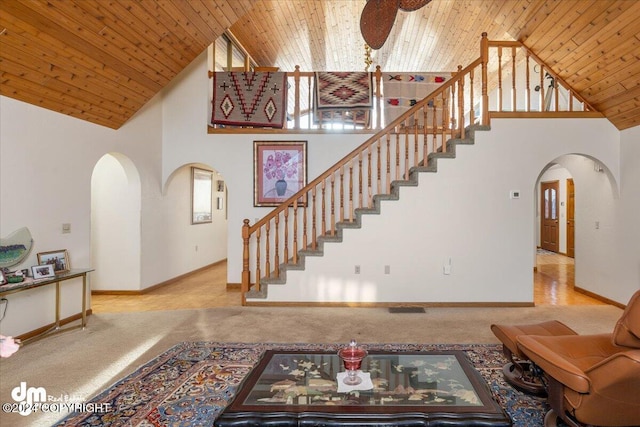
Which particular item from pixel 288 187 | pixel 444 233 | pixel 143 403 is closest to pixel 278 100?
pixel 288 187

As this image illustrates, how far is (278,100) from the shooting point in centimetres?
562

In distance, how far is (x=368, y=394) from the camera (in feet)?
5.98

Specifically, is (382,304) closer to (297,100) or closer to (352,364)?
(352,364)

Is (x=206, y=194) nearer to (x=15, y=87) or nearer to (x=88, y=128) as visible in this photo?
(x=88, y=128)

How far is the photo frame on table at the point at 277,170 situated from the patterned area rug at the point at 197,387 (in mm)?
2754

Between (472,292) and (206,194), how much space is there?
5.46 m

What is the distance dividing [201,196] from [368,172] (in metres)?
4.03

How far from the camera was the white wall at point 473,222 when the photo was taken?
189 inches

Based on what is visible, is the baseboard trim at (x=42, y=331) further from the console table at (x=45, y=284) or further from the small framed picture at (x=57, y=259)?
the small framed picture at (x=57, y=259)

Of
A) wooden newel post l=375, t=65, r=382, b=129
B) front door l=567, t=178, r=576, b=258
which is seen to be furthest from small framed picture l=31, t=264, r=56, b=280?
front door l=567, t=178, r=576, b=258

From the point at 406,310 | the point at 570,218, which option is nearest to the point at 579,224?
the point at 406,310

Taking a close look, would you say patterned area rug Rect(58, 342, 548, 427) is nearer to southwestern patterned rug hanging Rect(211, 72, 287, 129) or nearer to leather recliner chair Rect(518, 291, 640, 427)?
leather recliner chair Rect(518, 291, 640, 427)

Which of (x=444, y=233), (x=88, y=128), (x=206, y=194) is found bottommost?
(x=444, y=233)

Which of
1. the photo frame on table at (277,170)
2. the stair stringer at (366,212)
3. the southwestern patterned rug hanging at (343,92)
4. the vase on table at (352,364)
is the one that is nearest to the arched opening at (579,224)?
the stair stringer at (366,212)
